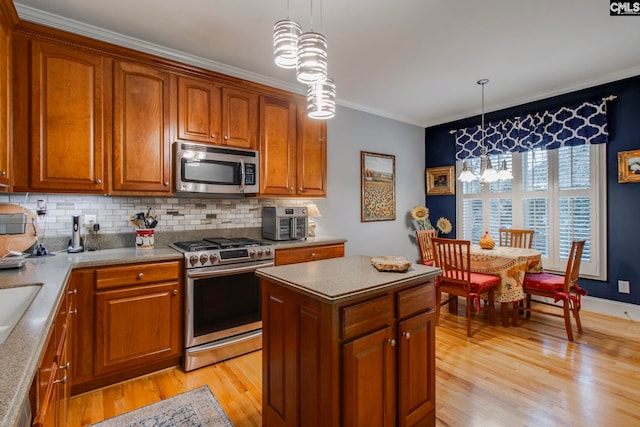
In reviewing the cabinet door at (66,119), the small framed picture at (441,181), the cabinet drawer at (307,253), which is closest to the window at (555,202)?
the small framed picture at (441,181)

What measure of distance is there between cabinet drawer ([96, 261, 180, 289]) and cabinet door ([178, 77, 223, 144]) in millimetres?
1099

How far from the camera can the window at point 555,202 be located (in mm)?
3537

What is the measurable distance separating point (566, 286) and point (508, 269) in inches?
18.7

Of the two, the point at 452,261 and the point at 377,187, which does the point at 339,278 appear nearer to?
the point at 452,261

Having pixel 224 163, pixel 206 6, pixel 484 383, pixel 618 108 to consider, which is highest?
pixel 206 6

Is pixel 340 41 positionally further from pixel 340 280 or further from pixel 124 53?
pixel 340 280

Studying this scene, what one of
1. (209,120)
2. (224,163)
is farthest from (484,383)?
(209,120)

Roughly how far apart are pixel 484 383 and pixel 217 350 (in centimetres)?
200

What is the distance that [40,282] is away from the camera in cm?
151

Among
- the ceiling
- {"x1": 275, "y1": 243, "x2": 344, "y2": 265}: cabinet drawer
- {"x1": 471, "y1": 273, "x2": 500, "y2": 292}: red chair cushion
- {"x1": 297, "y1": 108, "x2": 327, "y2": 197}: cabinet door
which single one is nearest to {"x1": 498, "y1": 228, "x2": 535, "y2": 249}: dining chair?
{"x1": 471, "y1": 273, "x2": 500, "y2": 292}: red chair cushion

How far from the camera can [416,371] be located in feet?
5.34

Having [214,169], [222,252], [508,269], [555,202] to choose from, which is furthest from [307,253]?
[555,202]

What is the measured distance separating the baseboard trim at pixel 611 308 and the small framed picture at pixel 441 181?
208cm

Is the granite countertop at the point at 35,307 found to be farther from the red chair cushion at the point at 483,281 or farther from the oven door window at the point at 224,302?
the red chair cushion at the point at 483,281
